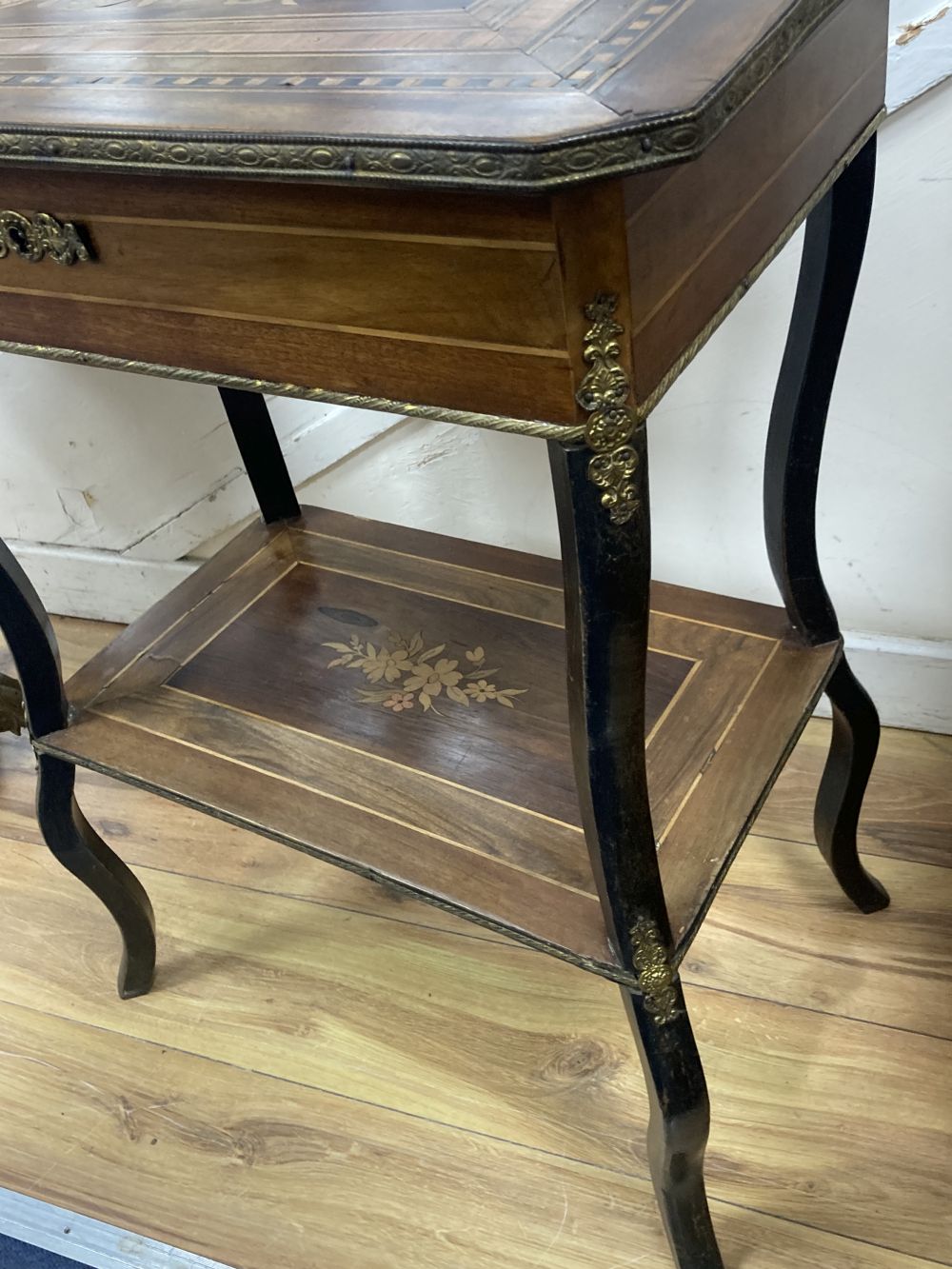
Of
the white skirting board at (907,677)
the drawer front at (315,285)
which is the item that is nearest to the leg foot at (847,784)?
the white skirting board at (907,677)

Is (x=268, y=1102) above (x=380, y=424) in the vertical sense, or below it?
below

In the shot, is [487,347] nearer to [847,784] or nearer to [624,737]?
[624,737]

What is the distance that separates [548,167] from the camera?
419 mm

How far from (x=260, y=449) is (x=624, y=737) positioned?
0.69 meters

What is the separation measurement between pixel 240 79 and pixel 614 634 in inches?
12.8

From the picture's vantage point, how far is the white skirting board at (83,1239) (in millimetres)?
959

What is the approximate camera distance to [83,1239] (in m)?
0.99

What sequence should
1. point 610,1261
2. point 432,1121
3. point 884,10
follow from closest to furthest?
point 884,10 → point 610,1261 → point 432,1121

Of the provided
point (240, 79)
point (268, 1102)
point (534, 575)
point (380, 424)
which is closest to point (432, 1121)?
point (268, 1102)

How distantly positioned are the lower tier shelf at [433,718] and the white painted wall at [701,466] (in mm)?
219

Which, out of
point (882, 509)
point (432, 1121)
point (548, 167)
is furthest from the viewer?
point (882, 509)

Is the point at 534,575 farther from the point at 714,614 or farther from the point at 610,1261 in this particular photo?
the point at 610,1261

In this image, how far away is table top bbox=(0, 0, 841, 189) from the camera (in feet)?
1.40

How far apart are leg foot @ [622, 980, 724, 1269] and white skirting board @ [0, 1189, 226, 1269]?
0.39m
